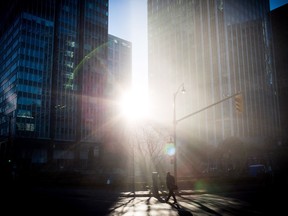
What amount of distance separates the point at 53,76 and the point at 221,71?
85.1 m

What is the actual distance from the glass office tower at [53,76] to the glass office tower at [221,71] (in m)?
52.4

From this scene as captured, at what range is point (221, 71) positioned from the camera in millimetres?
145250

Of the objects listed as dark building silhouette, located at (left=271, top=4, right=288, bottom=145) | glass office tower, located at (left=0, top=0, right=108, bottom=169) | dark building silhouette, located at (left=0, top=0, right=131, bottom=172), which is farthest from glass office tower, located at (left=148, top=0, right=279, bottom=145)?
glass office tower, located at (left=0, top=0, right=108, bottom=169)

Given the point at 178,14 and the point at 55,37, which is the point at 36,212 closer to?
the point at 55,37

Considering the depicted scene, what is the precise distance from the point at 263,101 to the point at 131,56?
84247mm

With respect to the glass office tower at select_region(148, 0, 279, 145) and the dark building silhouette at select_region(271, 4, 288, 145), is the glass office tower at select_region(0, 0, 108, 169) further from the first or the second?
the dark building silhouette at select_region(271, 4, 288, 145)

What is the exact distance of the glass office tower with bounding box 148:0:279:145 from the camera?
→ 144 m

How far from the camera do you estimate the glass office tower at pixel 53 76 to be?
85688 mm

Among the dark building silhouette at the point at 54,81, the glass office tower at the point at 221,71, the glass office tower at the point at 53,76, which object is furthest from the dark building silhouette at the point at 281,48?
the glass office tower at the point at 53,76

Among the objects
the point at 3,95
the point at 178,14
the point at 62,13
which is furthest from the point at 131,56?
the point at 3,95

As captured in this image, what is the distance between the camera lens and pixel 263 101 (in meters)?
150

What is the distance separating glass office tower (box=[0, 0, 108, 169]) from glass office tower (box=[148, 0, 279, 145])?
52.4 metres

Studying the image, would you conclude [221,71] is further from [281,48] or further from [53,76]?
[53,76]

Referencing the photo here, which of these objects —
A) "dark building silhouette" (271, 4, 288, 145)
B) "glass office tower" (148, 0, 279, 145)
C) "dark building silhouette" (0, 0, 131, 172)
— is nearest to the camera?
"dark building silhouette" (0, 0, 131, 172)
